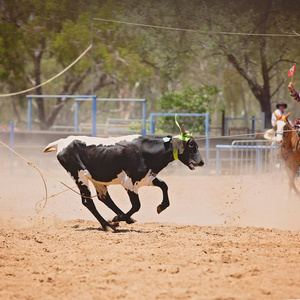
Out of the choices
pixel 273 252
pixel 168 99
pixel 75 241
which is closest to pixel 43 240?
pixel 75 241

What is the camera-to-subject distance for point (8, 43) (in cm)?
2661

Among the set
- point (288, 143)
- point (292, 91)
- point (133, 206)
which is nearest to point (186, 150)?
point (133, 206)

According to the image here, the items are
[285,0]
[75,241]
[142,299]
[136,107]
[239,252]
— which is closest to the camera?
[142,299]

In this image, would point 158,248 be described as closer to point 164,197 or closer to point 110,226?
point 164,197

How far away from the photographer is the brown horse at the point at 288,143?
37.2 feet

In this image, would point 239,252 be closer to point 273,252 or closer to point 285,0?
point 273,252

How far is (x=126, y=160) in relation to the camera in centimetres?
799

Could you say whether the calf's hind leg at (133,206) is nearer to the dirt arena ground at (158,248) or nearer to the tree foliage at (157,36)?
the dirt arena ground at (158,248)

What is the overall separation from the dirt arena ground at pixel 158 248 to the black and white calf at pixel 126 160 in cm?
61

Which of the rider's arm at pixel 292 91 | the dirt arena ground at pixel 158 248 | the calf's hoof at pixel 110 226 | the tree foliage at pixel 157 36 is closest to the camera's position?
the dirt arena ground at pixel 158 248

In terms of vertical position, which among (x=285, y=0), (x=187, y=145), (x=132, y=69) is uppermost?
(x=285, y=0)

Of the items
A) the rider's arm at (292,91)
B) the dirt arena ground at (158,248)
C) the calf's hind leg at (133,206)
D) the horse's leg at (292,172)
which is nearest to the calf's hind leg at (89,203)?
the dirt arena ground at (158,248)

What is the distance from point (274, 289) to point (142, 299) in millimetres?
1175

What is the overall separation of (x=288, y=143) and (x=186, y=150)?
426 centimetres
